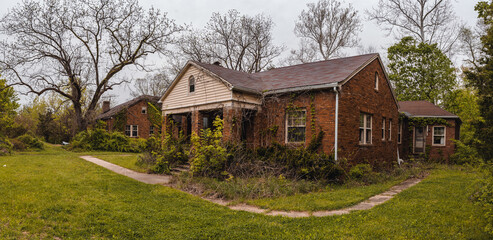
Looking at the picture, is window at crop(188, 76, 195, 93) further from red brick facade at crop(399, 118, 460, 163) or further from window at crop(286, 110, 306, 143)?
red brick facade at crop(399, 118, 460, 163)

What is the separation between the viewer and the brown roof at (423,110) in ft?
62.3

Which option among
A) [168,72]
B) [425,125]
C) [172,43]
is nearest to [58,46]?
[172,43]

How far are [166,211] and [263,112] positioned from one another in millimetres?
7179

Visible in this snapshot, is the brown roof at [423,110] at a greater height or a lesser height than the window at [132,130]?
greater

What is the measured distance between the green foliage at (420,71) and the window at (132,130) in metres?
25.9

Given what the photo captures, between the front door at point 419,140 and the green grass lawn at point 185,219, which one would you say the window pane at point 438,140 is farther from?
the green grass lawn at point 185,219

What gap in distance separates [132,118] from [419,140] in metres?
25.1

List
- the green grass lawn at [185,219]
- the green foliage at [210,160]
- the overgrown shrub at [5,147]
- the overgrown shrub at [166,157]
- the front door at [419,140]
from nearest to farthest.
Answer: the green grass lawn at [185,219] < the green foliage at [210,160] < the overgrown shrub at [166,157] < the overgrown shrub at [5,147] < the front door at [419,140]

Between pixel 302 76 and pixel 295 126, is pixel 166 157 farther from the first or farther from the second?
pixel 302 76

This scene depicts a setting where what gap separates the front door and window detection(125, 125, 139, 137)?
24.7 meters

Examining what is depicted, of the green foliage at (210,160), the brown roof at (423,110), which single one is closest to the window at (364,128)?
the green foliage at (210,160)

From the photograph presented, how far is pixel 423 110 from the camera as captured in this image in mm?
19984

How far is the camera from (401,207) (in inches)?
262

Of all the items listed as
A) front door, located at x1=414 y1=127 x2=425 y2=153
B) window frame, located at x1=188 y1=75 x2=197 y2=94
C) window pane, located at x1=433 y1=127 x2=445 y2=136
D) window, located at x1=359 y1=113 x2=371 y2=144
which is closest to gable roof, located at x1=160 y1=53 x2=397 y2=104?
window frame, located at x1=188 y1=75 x2=197 y2=94
